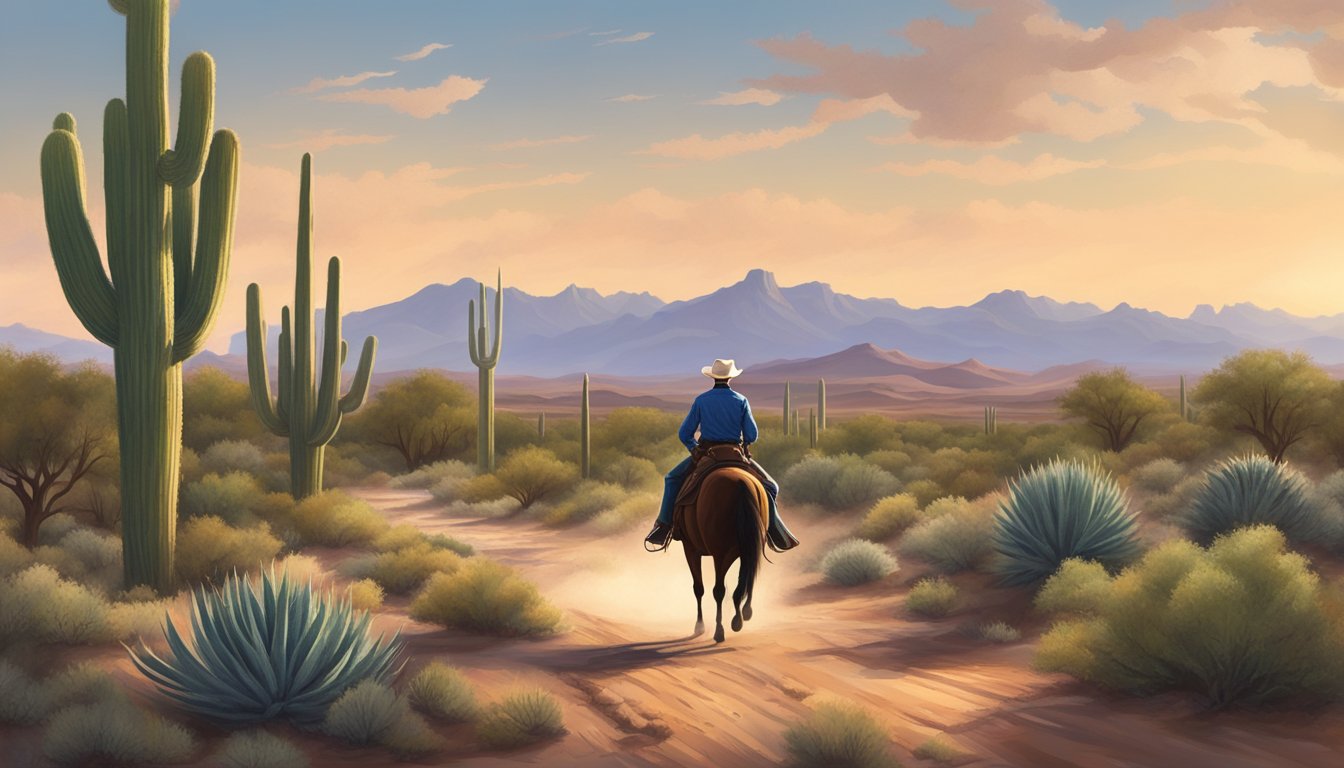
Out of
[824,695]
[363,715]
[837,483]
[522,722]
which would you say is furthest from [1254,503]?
[363,715]

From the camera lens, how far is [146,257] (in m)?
15.1

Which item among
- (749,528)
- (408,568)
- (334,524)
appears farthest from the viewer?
(334,524)

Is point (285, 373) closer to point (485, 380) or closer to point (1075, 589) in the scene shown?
point (485, 380)

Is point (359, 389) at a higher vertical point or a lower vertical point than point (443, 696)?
higher

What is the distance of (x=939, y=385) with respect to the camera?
18312 centimetres

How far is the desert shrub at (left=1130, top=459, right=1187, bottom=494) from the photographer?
26.0 meters

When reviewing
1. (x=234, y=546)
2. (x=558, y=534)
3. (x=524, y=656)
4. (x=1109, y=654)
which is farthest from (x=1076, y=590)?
(x=558, y=534)

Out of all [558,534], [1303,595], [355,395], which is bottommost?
[558,534]

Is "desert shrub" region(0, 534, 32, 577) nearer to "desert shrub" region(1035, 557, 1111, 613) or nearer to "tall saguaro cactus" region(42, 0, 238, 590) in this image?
"tall saguaro cactus" region(42, 0, 238, 590)

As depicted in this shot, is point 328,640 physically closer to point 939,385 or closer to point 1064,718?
point 1064,718

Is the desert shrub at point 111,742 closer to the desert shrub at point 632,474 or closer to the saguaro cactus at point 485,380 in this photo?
the desert shrub at point 632,474

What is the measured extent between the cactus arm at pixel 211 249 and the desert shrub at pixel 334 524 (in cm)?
690

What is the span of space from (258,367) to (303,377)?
3.63 feet

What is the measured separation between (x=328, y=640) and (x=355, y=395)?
16377 millimetres
